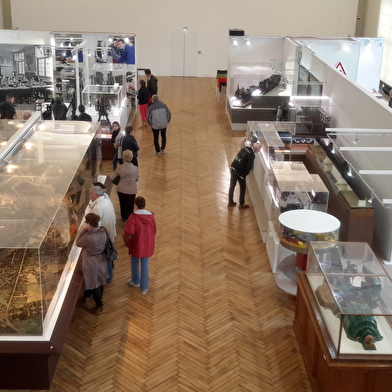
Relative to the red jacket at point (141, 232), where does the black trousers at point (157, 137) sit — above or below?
below

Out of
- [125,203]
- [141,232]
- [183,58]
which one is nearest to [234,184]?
[125,203]

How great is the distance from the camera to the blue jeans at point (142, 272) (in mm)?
7668

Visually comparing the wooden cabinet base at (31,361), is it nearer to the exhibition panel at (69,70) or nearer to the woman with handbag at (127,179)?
the woman with handbag at (127,179)

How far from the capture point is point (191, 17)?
22641 mm

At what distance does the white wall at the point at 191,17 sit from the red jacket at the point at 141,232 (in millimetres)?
16648

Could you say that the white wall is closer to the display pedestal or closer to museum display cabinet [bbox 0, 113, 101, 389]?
museum display cabinet [bbox 0, 113, 101, 389]

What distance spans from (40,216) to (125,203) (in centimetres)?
347

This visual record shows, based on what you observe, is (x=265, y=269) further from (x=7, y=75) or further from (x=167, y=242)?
(x=7, y=75)

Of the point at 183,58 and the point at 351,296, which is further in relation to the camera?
the point at 183,58

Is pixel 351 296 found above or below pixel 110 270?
above

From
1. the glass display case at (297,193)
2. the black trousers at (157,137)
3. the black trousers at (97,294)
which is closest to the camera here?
the black trousers at (97,294)

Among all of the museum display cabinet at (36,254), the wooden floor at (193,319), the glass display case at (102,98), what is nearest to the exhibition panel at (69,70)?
the glass display case at (102,98)

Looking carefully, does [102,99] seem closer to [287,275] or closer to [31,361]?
[287,275]

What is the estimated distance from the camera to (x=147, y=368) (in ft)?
21.3
